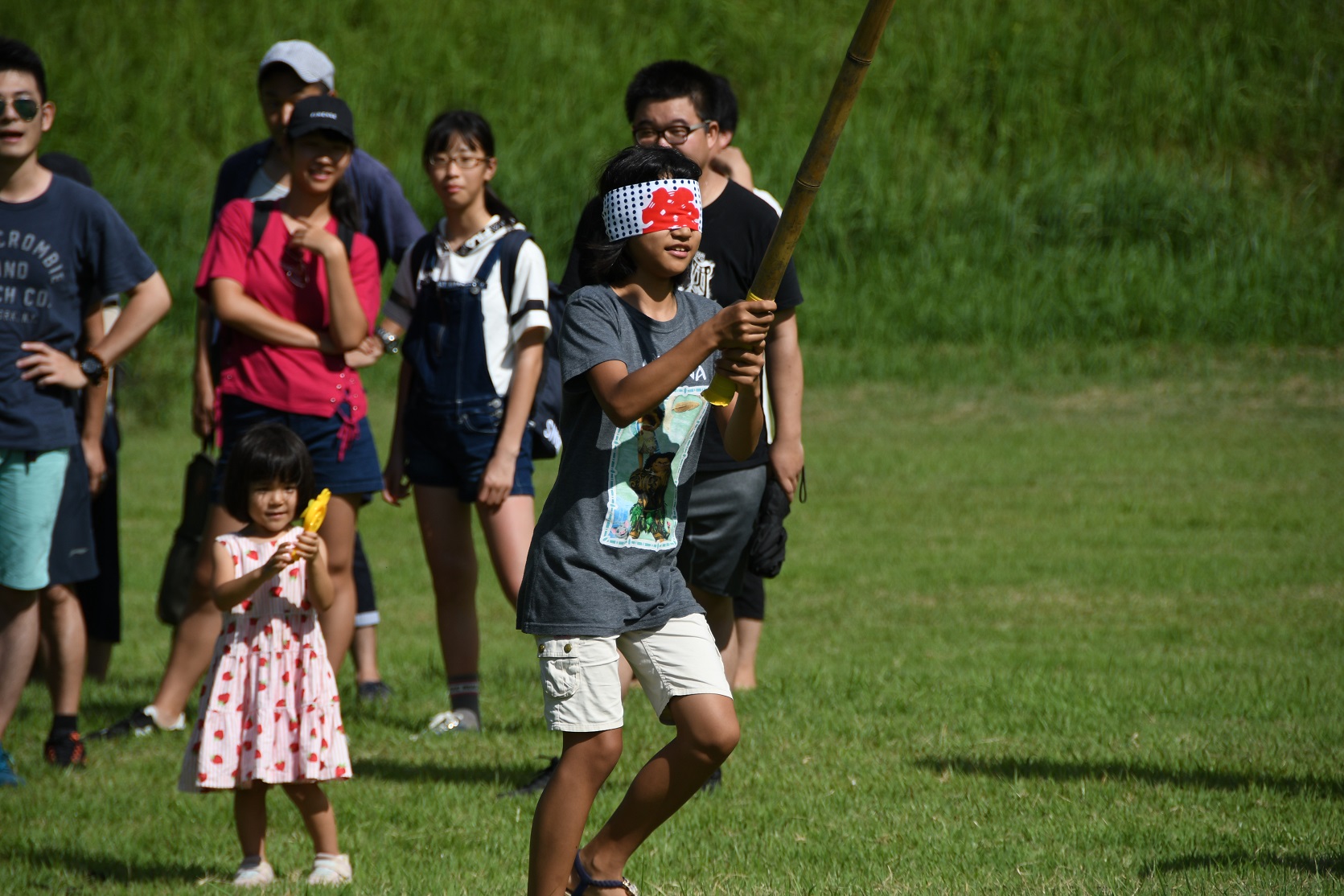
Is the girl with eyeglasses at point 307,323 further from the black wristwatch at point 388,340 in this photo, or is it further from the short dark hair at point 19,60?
the short dark hair at point 19,60

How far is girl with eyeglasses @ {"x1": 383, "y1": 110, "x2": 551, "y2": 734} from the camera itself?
215 inches

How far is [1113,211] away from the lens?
19219 mm

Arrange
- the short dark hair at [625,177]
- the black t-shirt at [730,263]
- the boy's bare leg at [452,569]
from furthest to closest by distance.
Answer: the boy's bare leg at [452,569], the black t-shirt at [730,263], the short dark hair at [625,177]

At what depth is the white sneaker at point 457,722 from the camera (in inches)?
232

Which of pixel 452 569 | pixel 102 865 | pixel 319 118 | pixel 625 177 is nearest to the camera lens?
pixel 625 177

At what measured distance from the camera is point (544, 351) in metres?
5.55

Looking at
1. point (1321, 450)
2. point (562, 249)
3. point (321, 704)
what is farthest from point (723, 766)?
point (562, 249)

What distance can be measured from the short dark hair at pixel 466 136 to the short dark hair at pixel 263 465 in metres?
1.59

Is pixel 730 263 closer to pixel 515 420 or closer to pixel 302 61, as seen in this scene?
pixel 515 420

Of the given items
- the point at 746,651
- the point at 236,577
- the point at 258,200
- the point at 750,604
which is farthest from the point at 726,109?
the point at 236,577

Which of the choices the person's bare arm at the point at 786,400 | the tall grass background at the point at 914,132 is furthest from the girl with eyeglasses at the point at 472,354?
the tall grass background at the point at 914,132

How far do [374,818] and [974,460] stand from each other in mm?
8625

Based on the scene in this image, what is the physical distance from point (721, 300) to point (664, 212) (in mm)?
1411

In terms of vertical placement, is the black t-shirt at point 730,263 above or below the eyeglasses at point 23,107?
below
